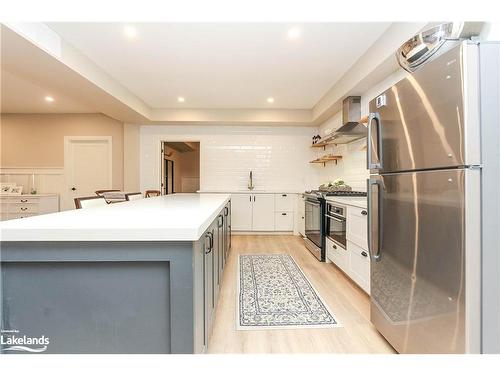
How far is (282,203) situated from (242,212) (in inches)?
33.3

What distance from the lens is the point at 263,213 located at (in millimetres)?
4859

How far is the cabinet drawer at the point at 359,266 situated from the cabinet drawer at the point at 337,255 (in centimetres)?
11

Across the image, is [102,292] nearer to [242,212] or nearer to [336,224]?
[336,224]

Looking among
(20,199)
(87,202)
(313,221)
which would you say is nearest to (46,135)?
(20,199)

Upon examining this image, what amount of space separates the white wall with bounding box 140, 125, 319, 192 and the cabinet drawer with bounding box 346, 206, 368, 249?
2.77m

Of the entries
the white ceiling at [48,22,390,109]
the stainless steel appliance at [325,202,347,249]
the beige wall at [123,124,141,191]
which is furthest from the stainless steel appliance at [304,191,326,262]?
the beige wall at [123,124,141,191]

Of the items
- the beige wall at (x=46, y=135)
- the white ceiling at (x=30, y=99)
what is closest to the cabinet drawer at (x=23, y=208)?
the beige wall at (x=46, y=135)

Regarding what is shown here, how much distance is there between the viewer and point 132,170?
16.7ft

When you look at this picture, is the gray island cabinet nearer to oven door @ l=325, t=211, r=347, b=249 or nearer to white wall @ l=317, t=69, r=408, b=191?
oven door @ l=325, t=211, r=347, b=249

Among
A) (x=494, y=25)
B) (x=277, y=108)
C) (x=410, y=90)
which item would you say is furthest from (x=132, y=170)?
(x=494, y=25)

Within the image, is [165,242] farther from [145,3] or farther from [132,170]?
[132,170]

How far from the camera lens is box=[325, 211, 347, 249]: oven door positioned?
2636 millimetres

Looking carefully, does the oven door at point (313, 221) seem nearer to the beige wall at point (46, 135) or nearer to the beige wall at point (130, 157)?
the beige wall at point (130, 157)

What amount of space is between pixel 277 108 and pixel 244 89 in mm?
1184
